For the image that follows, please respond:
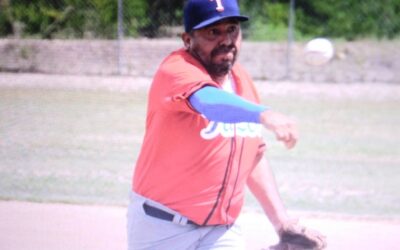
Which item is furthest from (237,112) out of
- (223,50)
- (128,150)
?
(128,150)

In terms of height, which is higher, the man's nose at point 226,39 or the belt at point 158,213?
the man's nose at point 226,39

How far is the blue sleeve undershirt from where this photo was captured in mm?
3059

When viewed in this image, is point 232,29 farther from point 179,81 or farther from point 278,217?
point 278,217

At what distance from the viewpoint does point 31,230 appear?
6.64 m

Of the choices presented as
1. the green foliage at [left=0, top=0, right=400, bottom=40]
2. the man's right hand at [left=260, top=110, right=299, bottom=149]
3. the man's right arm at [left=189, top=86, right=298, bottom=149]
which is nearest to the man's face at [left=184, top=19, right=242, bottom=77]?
the man's right arm at [left=189, top=86, right=298, bottom=149]

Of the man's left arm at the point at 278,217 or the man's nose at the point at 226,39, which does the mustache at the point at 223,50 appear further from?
the man's left arm at the point at 278,217

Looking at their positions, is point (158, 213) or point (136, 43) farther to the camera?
point (136, 43)

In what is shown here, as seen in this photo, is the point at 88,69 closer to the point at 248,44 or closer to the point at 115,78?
the point at 115,78

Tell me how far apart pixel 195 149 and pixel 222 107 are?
383 mm

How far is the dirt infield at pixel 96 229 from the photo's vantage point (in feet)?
20.7

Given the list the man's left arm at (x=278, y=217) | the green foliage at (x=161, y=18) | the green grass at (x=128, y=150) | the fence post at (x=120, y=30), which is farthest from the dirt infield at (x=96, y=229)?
the green foliage at (x=161, y=18)

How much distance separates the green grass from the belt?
13.8 feet

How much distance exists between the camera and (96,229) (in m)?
6.73

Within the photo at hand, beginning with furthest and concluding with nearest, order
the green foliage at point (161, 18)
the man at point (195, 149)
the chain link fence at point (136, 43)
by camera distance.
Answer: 1. the green foliage at point (161, 18)
2. the chain link fence at point (136, 43)
3. the man at point (195, 149)
